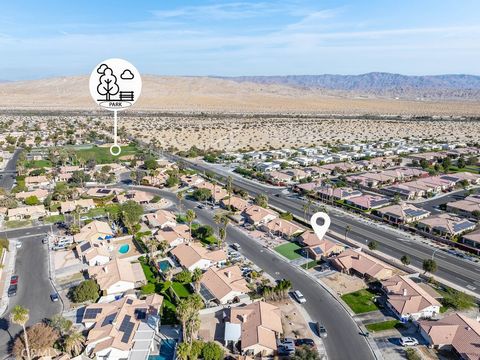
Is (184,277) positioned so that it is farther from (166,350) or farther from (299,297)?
(299,297)

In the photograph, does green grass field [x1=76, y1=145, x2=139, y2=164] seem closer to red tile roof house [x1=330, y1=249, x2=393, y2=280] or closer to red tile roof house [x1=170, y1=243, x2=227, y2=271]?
red tile roof house [x1=170, y1=243, x2=227, y2=271]

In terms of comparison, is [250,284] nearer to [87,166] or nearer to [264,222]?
[264,222]

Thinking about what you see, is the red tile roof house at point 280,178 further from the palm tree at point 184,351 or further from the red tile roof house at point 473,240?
the palm tree at point 184,351

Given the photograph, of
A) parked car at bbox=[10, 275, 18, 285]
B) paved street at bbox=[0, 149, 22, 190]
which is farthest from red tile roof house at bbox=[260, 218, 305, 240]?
paved street at bbox=[0, 149, 22, 190]

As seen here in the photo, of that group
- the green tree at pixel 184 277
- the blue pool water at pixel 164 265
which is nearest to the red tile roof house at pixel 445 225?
the green tree at pixel 184 277

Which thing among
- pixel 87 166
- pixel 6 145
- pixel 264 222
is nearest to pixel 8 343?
pixel 264 222
